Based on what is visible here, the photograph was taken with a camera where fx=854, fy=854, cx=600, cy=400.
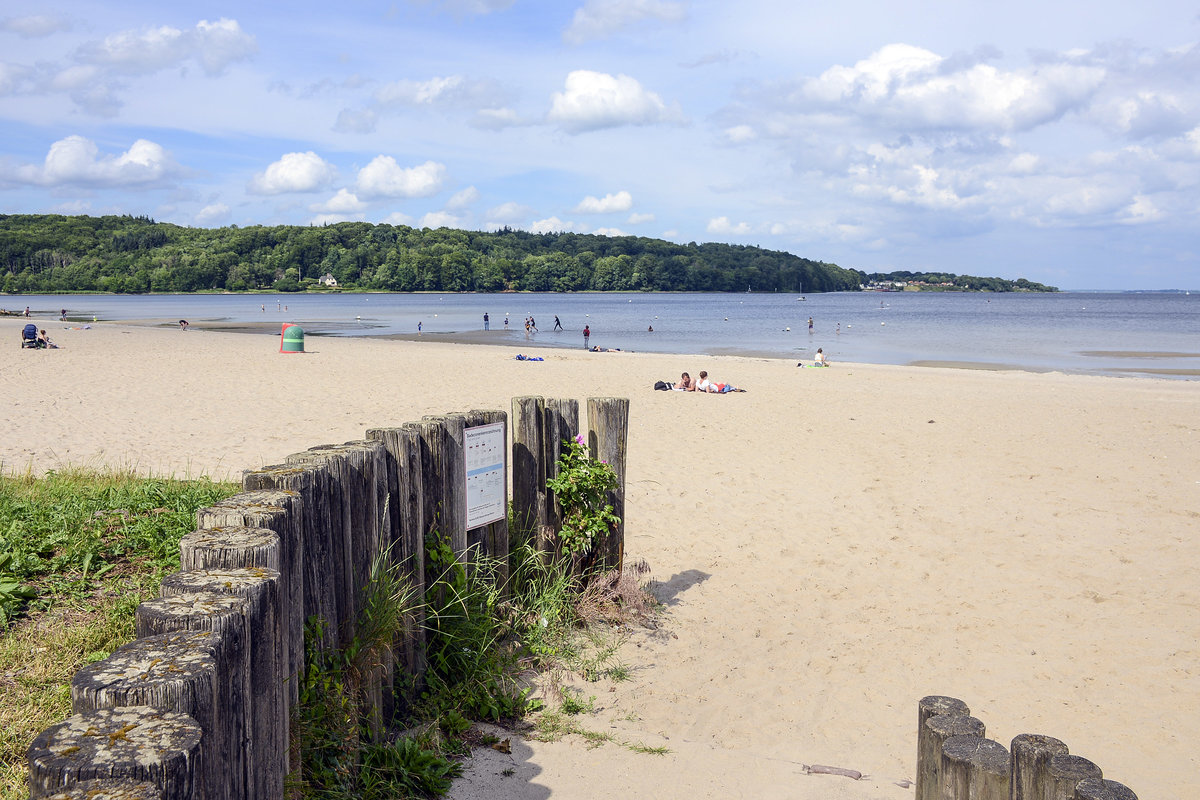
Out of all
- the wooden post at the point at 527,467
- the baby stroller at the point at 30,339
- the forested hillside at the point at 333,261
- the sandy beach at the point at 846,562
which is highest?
the forested hillside at the point at 333,261

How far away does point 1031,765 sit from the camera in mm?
2430

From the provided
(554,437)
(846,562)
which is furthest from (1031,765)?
(846,562)

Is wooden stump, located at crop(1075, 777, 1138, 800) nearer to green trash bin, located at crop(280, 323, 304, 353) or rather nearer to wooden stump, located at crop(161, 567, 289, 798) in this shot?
wooden stump, located at crop(161, 567, 289, 798)

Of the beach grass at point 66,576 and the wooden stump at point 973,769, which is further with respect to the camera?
the beach grass at point 66,576

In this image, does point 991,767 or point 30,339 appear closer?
point 991,767

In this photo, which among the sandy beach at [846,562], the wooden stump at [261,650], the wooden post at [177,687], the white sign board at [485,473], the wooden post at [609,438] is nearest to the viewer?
the wooden post at [177,687]

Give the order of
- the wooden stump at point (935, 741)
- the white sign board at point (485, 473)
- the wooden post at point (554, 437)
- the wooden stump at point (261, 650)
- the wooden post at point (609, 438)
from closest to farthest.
A: the wooden stump at point (261, 650), the wooden stump at point (935, 741), the white sign board at point (485, 473), the wooden post at point (554, 437), the wooden post at point (609, 438)

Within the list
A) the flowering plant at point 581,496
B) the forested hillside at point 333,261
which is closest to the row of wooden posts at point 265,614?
the flowering plant at point 581,496

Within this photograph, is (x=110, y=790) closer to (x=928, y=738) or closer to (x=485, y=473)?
(x=928, y=738)

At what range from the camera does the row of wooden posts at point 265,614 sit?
163 cm

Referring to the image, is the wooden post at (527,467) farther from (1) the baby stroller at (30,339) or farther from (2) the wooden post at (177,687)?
(1) the baby stroller at (30,339)

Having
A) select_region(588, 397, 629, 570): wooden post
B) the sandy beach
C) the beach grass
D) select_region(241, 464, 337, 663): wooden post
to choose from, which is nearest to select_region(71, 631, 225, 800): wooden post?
select_region(241, 464, 337, 663): wooden post

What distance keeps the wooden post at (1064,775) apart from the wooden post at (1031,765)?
0.01m

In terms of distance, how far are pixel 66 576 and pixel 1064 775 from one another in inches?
184
